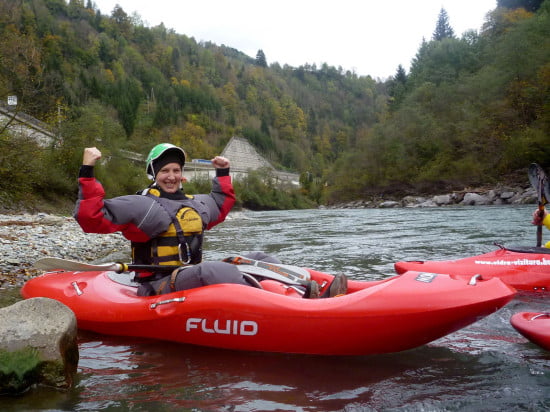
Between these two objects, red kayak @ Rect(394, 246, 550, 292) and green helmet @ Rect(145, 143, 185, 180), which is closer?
green helmet @ Rect(145, 143, 185, 180)

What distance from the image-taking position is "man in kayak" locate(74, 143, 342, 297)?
3045 millimetres

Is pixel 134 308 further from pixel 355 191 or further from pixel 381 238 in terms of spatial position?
pixel 355 191

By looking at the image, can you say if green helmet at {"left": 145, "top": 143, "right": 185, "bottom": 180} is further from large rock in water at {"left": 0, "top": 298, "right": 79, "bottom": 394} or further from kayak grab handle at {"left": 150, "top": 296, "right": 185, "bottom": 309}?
large rock in water at {"left": 0, "top": 298, "right": 79, "bottom": 394}

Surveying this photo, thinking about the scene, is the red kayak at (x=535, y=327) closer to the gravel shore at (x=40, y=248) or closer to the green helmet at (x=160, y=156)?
the green helmet at (x=160, y=156)

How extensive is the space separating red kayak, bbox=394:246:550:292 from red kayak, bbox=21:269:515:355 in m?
2.09

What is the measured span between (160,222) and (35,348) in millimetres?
1145

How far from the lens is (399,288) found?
2.65m

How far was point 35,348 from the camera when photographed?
2.39m

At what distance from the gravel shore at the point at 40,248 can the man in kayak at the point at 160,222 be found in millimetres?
2441

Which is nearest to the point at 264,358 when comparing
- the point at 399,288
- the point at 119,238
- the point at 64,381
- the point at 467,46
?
the point at 399,288

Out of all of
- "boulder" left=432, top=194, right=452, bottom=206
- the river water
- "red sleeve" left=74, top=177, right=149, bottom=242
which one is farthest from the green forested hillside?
the river water

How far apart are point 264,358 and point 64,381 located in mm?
1138

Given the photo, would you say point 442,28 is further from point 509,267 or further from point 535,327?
point 535,327

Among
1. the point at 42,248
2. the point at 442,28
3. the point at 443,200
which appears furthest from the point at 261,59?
the point at 42,248
